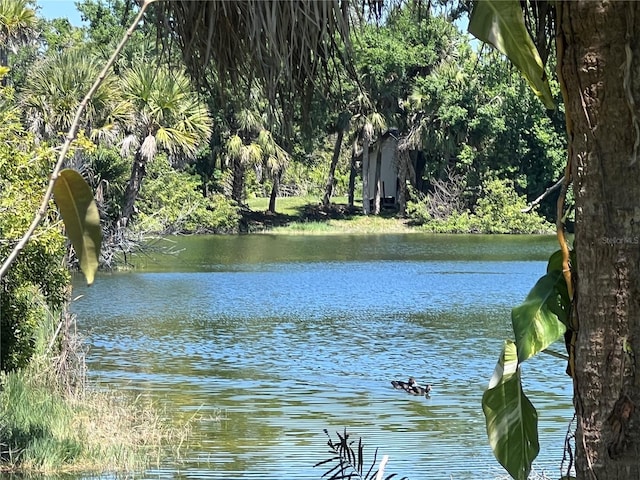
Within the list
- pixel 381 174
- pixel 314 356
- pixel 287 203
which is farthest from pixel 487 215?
pixel 314 356

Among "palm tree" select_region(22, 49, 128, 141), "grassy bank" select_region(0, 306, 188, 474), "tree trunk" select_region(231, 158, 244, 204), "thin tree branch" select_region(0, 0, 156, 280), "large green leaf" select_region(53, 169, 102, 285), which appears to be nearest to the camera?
"thin tree branch" select_region(0, 0, 156, 280)

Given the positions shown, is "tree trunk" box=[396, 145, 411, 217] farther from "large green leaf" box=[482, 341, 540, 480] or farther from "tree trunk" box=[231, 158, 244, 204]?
"large green leaf" box=[482, 341, 540, 480]

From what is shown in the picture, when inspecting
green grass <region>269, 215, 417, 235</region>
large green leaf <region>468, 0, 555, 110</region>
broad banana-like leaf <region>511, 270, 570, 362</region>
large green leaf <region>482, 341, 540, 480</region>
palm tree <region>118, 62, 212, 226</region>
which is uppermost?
palm tree <region>118, 62, 212, 226</region>

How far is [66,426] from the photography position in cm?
852

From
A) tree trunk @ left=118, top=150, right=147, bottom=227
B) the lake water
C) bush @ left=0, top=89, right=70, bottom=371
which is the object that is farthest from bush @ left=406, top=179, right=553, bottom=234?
bush @ left=0, top=89, right=70, bottom=371

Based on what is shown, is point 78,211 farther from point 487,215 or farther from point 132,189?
point 487,215

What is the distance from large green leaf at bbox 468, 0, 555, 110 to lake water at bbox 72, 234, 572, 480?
5.44m

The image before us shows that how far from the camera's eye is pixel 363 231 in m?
45.4

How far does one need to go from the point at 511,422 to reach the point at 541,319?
30 cm

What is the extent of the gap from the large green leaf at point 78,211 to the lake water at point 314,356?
6.40 meters

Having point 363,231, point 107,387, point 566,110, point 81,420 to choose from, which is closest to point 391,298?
point 107,387

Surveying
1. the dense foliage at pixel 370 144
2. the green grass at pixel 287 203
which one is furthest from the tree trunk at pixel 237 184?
the green grass at pixel 287 203

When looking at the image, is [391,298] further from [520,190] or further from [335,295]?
[520,190]

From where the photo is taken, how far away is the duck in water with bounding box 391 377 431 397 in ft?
39.3
